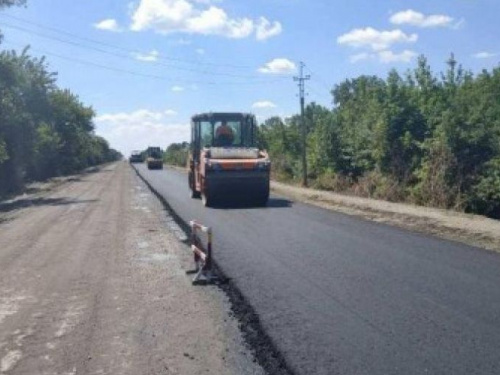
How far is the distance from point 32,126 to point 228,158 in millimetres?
22725

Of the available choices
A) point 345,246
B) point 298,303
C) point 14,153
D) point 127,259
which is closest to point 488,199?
point 345,246

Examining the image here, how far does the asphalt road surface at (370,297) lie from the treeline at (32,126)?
916 inches

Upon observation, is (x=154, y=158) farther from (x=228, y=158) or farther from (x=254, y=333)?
(x=254, y=333)

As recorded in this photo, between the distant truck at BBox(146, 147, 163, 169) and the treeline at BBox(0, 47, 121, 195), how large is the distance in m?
7.57

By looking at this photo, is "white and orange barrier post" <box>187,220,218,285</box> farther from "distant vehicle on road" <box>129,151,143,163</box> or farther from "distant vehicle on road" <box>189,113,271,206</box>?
"distant vehicle on road" <box>129,151,143,163</box>

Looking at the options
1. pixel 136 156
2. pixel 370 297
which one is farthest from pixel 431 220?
pixel 136 156

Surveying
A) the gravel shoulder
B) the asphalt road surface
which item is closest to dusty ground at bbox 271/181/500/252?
the gravel shoulder

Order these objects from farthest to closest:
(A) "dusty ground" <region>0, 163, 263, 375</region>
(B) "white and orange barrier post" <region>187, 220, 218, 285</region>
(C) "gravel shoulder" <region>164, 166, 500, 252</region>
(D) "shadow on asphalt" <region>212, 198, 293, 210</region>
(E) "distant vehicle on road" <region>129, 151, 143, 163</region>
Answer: (E) "distant vehicle on road" <region>129, 151, 143, 163</region> → (D) "shadow on asphalt" <region>212, 198, 293, 210</region> → (C) "gravel shoulder" <region>164, 166, 500, 252</region> → (B) "white and orange barrier post" <region>187, 220, 218, 285</region> → (A) "dusty ground" <region>0, 163, 263, 375</region>

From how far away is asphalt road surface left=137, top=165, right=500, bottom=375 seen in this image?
5.65 meters

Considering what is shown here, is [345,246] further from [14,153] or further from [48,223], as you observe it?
[14,153]

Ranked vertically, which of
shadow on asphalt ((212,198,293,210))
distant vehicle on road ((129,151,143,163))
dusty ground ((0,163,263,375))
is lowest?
dusty ground ((0,163,263,375))

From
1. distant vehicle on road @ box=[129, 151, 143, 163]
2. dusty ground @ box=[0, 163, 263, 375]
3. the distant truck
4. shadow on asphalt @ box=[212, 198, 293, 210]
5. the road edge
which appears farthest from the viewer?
distant vehicle on road @ box=[129, 151, 143, 163]

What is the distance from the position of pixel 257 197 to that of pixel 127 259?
9809 mm

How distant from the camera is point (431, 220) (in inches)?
629
